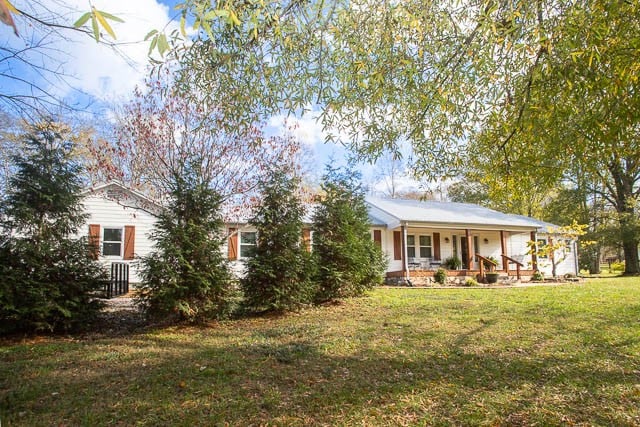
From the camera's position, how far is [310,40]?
477 cm

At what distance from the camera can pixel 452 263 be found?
19359mm

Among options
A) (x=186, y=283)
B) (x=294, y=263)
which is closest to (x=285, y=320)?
(x=294, y=263)

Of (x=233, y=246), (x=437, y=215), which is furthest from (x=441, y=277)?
(x=233, y=246)

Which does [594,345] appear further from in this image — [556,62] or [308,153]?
[308,153]

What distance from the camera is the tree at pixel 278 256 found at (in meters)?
8.56

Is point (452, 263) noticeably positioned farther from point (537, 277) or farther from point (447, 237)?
point (537, 277)

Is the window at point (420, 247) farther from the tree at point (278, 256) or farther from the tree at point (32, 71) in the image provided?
the tree at point (32, 71)

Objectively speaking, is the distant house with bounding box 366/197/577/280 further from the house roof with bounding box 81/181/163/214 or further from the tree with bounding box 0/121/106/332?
the tree with bounding box 0/121/106/332

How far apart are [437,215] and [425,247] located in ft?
6.05

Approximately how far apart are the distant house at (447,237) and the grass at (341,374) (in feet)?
33.5

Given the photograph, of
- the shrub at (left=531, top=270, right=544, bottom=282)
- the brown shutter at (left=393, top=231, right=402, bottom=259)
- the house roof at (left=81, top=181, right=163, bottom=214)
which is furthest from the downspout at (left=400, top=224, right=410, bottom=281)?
the house roof at (left=81, top=181, right=163, bottom=214)

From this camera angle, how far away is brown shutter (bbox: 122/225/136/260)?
1484 centimetres

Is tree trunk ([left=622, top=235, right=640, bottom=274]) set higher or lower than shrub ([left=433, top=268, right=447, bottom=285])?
higher

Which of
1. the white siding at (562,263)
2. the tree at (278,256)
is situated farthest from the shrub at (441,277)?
the tree at (278,256)
